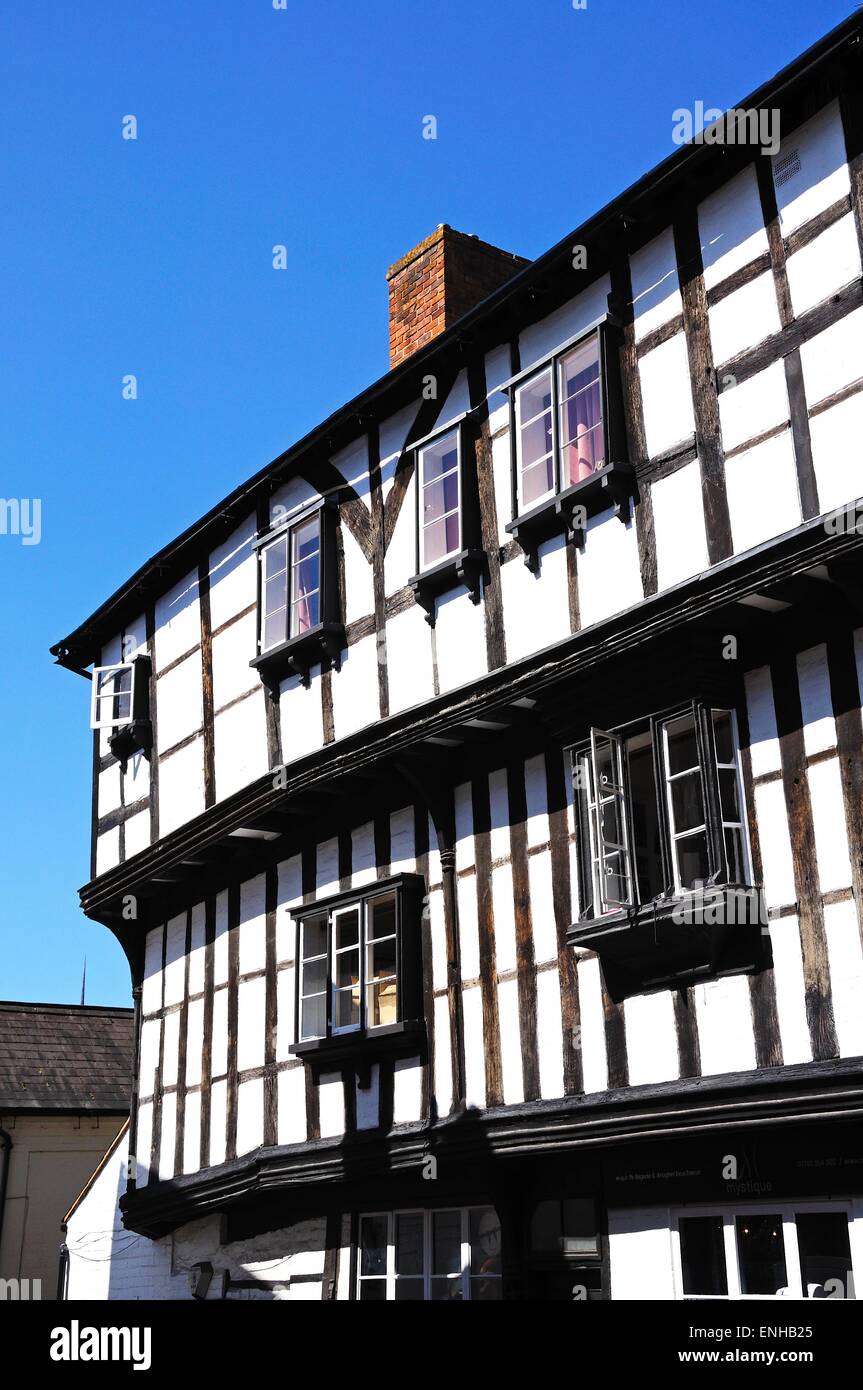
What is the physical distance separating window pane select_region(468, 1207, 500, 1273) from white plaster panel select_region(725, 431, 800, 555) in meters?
5.77

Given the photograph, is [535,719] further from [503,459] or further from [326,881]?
[326,881]

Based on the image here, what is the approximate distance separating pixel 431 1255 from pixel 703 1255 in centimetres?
295

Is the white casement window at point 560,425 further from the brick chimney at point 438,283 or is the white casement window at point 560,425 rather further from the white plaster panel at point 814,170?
the brick chimney at point 438,283

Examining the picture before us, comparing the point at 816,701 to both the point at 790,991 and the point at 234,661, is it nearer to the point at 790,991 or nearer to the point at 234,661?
the point at 790,991

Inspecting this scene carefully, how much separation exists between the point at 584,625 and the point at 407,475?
304 centimetres

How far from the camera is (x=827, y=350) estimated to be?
9633 mm

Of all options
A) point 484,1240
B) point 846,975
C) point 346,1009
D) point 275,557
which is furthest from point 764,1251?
point 275,557

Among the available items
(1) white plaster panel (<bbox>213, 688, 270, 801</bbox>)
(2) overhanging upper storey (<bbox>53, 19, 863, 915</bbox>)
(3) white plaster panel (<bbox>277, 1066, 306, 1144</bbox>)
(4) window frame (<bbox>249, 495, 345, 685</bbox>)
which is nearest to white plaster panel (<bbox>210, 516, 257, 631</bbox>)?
(2) overhanging upper storey (<bbox>53, 19, 863, 915</bbox>)

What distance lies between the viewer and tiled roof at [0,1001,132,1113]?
23.8 meters

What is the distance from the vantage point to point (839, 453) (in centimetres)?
937

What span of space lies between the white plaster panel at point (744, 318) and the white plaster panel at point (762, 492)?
0.83 meters

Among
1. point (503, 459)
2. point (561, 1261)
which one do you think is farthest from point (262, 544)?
point (561, 1261)
